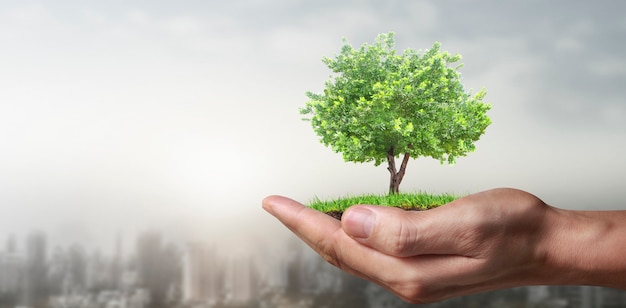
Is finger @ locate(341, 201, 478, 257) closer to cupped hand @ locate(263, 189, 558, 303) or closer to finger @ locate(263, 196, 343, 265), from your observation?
cupped hand @ locate(263, 189, 558, 303)

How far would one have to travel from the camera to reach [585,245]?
2.08 m

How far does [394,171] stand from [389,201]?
30.7 inches

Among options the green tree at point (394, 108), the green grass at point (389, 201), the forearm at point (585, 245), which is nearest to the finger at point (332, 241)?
the forearm at point (585, 245)

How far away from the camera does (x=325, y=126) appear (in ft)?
18.7

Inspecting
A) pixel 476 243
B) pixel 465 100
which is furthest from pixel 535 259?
pixel 465 100

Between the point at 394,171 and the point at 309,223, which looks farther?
the point at 394,171

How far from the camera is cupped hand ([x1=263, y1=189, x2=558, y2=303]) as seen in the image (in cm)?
187

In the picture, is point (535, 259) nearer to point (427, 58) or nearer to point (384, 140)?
point (384, 140)

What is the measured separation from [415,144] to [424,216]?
4094 millimetres

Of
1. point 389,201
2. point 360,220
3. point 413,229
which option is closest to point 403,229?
point 413,229

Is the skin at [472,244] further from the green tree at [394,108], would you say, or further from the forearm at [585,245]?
the green tree at [394,108]

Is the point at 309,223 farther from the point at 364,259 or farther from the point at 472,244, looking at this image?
the point at 472,244

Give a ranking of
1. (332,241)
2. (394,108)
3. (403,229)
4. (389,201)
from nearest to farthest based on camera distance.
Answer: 1. (403,229)
2. (332,241)
3. (389,201)
4. (394,108)

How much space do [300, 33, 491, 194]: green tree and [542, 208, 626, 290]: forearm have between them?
3469 millimetres
